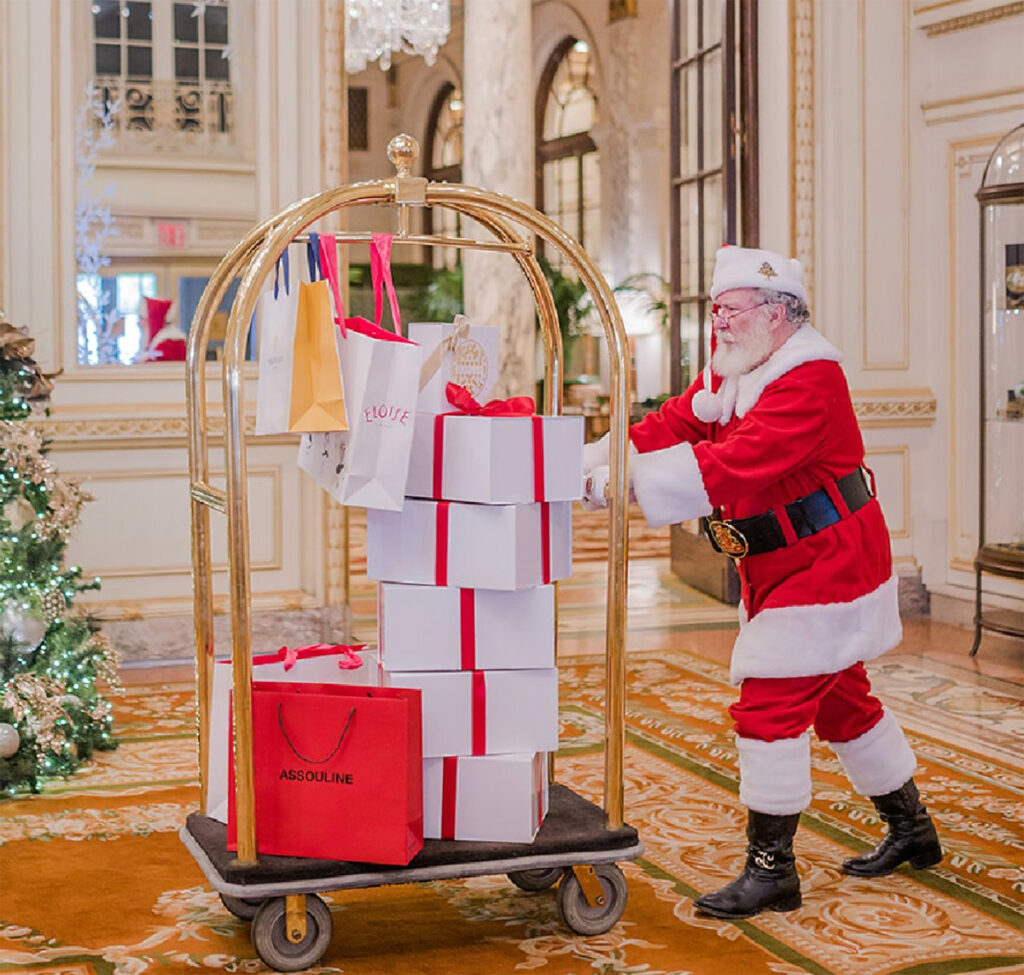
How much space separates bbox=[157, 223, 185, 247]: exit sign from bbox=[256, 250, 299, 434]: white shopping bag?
10.9 feet

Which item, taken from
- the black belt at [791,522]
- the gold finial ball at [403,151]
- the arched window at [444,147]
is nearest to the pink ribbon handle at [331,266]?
the gold finial ball at [403,151]

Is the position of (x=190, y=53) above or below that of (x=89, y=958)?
above

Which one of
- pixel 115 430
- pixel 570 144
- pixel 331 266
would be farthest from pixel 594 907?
pixel 570 144

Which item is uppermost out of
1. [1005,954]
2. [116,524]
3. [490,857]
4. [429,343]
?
[429,343]

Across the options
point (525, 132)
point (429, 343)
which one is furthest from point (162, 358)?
point (429, 343)

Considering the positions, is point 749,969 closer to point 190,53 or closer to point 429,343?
point 429,343

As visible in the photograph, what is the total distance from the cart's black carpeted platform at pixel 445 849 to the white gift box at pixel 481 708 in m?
0.18

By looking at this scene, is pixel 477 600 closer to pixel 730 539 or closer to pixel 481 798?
pixel 481 798

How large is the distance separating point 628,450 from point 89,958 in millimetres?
1461

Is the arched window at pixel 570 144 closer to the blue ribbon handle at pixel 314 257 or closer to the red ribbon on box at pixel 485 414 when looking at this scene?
the red ribbon on box at pixel 485 414

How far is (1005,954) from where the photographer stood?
3156 millimetres

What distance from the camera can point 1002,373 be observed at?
6.39 metres

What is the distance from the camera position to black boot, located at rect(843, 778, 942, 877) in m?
3.65

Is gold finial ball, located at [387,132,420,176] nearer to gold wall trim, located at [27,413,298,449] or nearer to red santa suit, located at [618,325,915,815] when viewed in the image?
red santa suit, located at [618,325,915,815]
